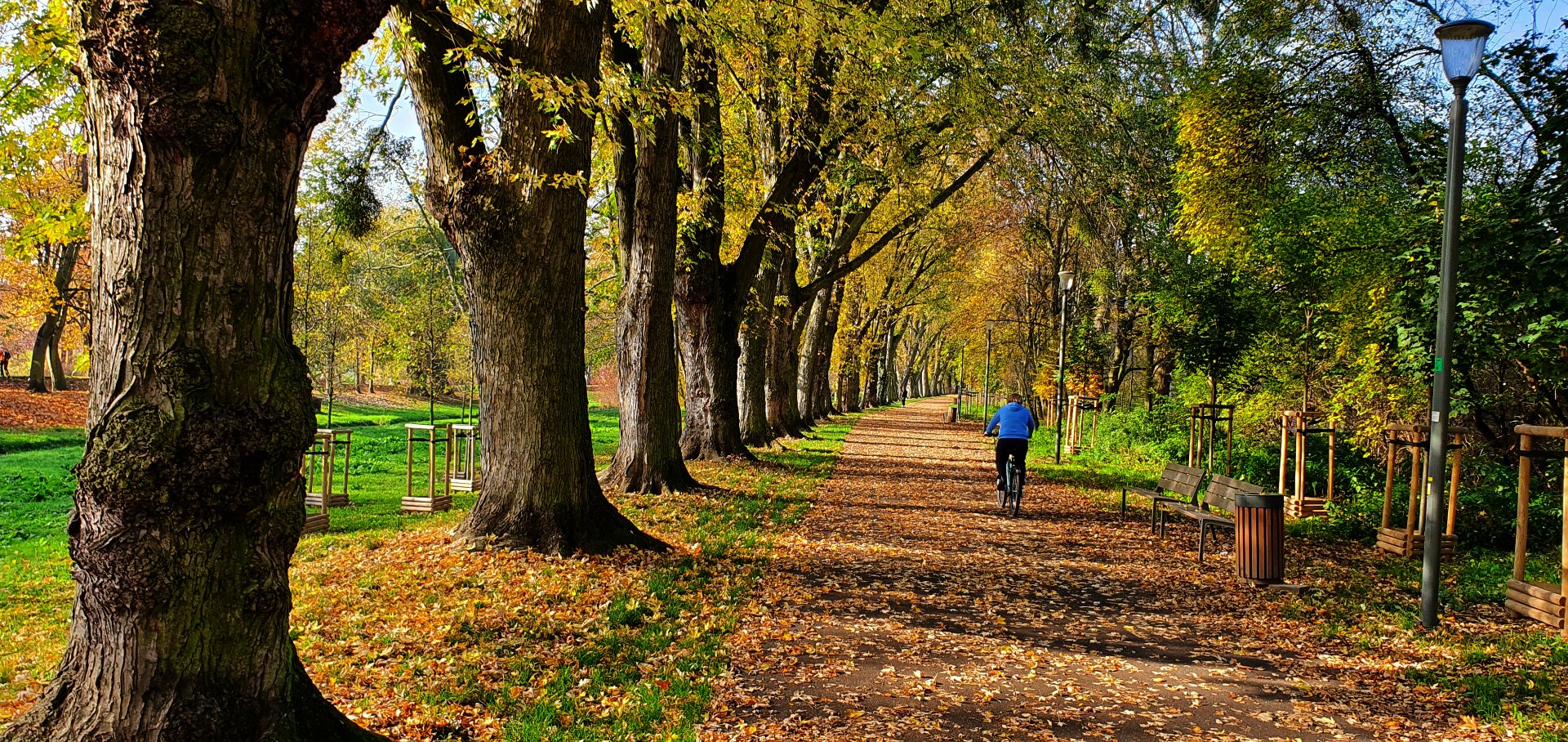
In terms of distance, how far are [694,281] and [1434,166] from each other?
1130 cm

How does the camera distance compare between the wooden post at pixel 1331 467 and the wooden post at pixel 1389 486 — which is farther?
the wooden post at pixel 1331 467

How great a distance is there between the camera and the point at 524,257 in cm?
828

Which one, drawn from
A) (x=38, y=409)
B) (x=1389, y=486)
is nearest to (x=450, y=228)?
(x=1389, y=486)

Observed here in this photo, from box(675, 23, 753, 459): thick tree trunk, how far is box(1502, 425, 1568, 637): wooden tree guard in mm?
9495

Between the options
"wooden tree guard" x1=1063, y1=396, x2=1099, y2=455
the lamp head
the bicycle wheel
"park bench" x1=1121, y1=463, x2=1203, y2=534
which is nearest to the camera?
the lamp head

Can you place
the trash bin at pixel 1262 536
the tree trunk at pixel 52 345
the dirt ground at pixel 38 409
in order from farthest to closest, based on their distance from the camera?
the tree trunk at pixel 52 345
the dirt ground at pixel 38 409
the trash bin at pixel 1262 536

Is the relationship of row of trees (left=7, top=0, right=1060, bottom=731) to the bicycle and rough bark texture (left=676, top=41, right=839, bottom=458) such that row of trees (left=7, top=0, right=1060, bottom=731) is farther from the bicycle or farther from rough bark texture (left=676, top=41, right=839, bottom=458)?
the bicycle

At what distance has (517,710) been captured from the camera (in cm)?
491

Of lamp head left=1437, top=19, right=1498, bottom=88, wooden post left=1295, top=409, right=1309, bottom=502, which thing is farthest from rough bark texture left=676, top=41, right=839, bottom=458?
wooden post left=1295, top=409, right=1309, bottom=502

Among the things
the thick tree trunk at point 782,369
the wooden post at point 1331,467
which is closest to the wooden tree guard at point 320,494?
the wooden post at point 1331,467

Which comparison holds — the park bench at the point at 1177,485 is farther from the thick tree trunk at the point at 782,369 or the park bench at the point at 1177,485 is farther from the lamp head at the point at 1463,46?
the thick tree trunk at the point at 782,369

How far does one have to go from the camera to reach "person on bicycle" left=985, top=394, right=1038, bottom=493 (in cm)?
1363

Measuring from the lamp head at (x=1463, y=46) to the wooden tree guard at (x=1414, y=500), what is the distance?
4221 millimetres

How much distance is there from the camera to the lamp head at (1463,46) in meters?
→ 6.98
